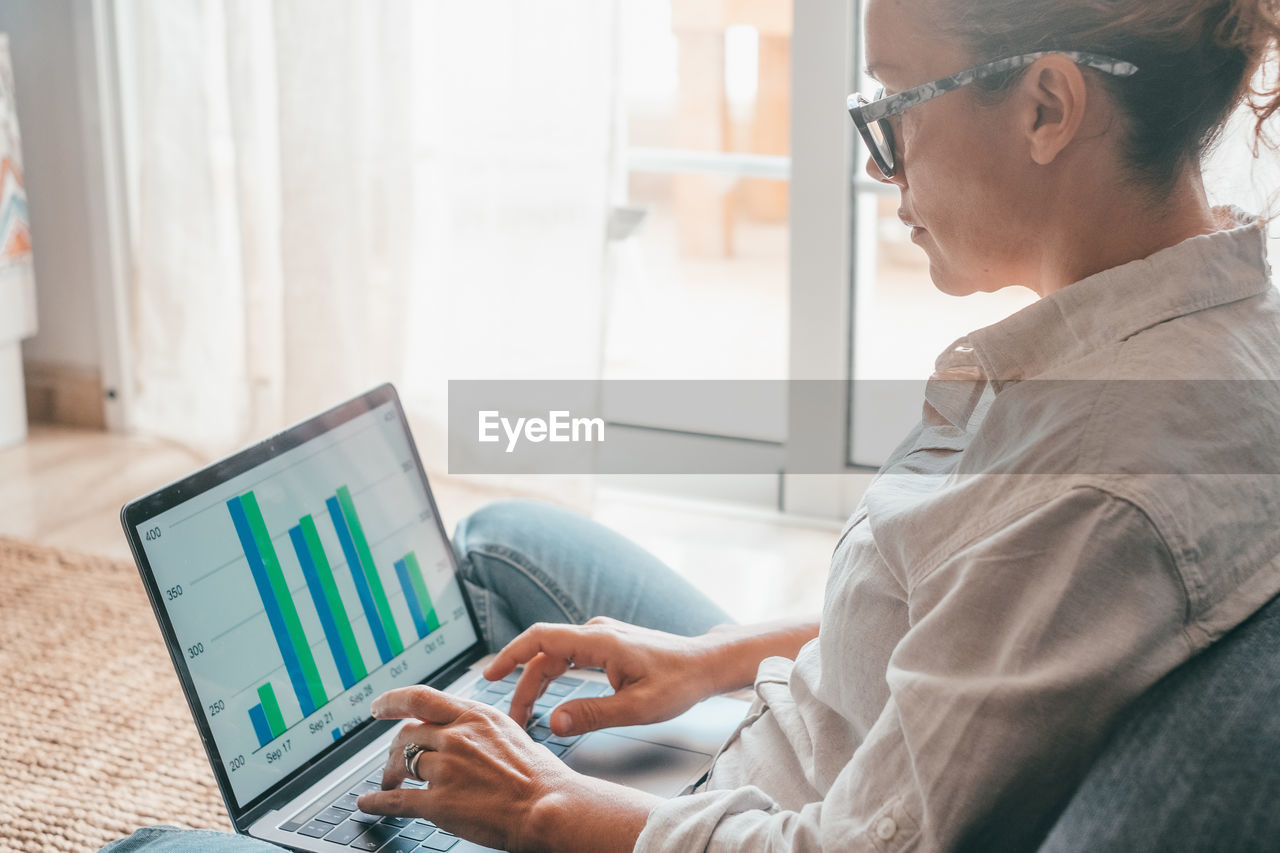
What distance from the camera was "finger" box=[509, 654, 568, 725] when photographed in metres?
1.10

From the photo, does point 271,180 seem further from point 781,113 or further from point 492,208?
point 781,113

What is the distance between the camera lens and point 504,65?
2.39 metres

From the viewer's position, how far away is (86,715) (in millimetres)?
1896

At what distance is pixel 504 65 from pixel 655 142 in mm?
361

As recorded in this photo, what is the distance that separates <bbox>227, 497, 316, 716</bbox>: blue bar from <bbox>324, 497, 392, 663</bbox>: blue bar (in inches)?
3.4

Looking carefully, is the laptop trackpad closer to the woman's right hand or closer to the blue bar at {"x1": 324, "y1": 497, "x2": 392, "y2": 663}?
the woman's right hand

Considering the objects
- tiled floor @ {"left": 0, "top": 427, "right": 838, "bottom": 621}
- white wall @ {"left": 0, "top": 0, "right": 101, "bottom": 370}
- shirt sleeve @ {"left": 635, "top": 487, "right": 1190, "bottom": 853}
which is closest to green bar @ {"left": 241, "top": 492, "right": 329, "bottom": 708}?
shirt sleeve @ {"left": 635, "top": 487, "right": 1190, "bottom": 853}

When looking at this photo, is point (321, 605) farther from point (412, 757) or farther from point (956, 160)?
point (956, 160)

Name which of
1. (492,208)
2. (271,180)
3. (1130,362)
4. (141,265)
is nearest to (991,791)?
(1130,362)

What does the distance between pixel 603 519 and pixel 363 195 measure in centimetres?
79

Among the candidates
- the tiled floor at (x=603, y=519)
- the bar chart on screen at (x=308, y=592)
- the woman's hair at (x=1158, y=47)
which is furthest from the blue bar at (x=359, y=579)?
the tiled floor at (x=603, y=519)

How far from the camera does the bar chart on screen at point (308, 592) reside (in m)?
0.98

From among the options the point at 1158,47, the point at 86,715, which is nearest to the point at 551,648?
the point at 1158,47
